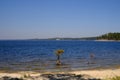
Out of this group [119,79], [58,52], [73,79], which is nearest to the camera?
[119,79]

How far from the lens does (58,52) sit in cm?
3262

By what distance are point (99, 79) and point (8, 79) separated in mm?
6721

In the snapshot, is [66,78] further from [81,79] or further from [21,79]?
[21,79]

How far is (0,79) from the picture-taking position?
674 inches

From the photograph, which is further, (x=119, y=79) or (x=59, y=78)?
(x=59, y=78)

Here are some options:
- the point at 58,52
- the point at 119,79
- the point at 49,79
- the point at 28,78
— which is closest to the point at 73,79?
the point at 49,79

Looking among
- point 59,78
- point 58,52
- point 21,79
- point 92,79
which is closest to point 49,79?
point 59,78

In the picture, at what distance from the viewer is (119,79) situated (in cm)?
1284

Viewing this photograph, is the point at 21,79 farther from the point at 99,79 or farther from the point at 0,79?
the point at 99,79

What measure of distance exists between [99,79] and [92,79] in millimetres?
565

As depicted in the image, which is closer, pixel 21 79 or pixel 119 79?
pixel 119 79

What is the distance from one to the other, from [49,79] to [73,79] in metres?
1.78

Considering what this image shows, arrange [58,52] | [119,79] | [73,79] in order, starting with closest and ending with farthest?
[119,79]
[73,79]
[58,52]

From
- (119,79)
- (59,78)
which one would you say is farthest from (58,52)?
(119,79)
